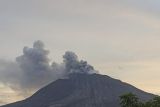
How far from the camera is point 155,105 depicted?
3425 inches

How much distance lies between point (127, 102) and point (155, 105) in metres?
5.95

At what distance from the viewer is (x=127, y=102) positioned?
86938mm

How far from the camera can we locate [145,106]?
87.1 m

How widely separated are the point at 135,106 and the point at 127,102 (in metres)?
1.91

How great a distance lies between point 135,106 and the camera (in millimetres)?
87062

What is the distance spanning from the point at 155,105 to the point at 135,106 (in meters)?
4.22

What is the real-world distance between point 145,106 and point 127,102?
155 inches

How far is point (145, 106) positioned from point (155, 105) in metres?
2.11

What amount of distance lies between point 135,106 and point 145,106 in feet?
6.96
